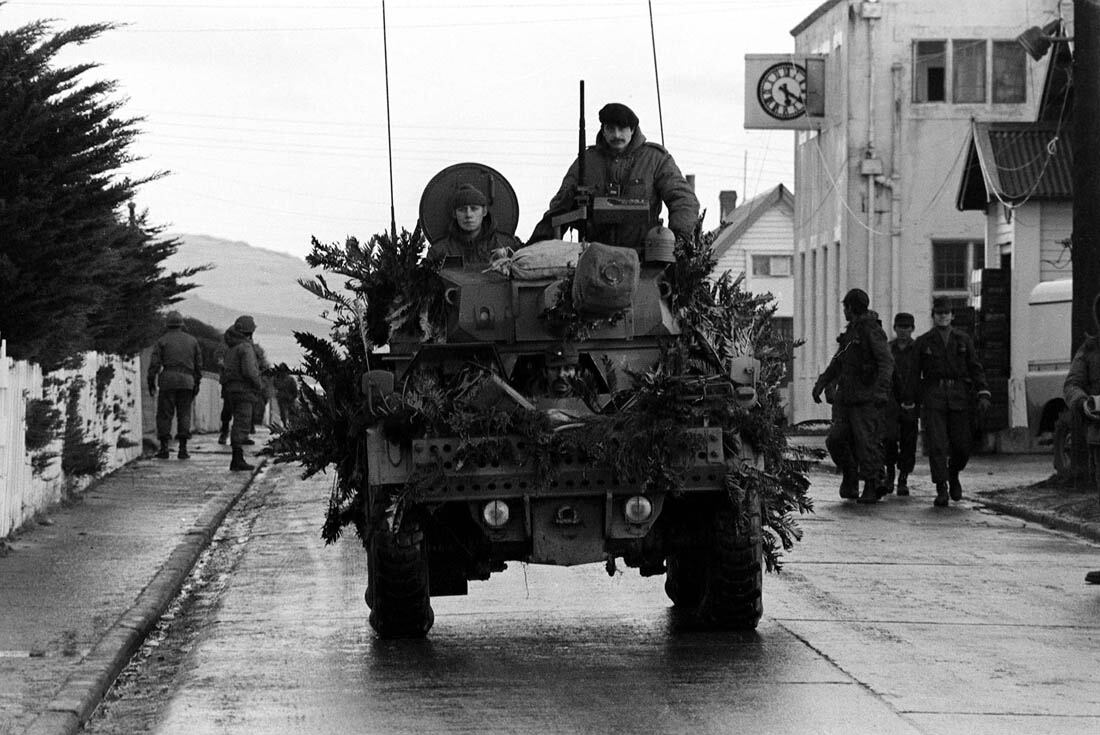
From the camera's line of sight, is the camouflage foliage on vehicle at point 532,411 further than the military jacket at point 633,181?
No

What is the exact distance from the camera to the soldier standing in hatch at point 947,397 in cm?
1970

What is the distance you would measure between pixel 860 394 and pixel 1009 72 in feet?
67.2

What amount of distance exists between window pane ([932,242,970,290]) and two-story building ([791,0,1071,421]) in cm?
2

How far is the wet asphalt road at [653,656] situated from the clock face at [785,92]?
24.5m

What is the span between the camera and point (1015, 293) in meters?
30.3

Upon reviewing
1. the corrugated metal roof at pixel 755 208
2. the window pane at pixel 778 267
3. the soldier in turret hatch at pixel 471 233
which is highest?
the corrugated metal roof at pixel 755 208

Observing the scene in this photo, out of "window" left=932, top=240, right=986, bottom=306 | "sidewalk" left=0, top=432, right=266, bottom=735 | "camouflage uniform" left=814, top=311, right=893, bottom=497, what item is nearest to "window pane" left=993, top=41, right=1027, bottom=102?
→ "window" left=932, top=240, right=986, bottom=306

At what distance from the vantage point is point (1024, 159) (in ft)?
101

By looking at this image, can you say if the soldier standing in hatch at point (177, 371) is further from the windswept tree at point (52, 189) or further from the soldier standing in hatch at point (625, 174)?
the soldier standing in hatch at point (625, 174)

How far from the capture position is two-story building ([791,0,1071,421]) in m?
38.5

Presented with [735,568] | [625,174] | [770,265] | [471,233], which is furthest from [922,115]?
[770,265]

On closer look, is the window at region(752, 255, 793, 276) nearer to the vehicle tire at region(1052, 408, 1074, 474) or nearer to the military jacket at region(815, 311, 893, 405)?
the vehicle tire at region(1052, 408, 1074, 474)

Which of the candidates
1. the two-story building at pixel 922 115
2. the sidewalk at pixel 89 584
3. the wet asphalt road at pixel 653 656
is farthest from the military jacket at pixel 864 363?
the two-story building at pixel 922 115

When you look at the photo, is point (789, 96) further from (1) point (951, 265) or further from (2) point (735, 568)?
(2) point (735, 568)
